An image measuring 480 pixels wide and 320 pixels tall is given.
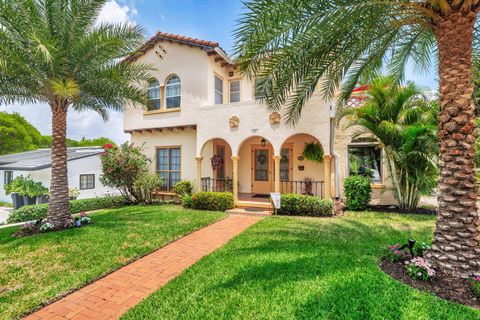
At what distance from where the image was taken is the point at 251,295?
4.10 metres

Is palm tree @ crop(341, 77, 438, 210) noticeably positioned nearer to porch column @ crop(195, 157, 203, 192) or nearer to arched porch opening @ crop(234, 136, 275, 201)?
arched porch opening @ crop(234, 136, 275, 201)

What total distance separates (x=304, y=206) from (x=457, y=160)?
636 cm

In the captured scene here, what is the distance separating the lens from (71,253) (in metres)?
6.40

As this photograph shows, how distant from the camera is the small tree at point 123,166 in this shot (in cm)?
1312

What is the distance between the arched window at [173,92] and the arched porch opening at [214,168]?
3.11 metres

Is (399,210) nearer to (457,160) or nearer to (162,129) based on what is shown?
→ (457,160)

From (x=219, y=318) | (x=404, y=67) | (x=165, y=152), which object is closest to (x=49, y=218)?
(x=165, y=152)

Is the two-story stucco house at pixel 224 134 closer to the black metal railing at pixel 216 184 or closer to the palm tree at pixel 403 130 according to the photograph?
the black metal railing at pixel 216 184

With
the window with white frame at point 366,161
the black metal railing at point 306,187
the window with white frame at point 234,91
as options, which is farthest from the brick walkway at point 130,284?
the window with white frame at point 234,91

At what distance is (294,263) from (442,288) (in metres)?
2.53

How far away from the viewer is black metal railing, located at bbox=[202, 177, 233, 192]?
13750 millimetres

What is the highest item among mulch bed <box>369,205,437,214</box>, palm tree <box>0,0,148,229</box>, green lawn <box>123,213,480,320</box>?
palm tree <box>0,0,148,229</box>

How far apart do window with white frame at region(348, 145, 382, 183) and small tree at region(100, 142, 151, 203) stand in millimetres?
11383

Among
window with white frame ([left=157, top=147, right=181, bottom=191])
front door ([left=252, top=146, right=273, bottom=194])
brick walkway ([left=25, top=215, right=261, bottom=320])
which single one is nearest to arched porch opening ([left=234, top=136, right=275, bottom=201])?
front door ([left=252, top=146, right=273, bottom=194])
